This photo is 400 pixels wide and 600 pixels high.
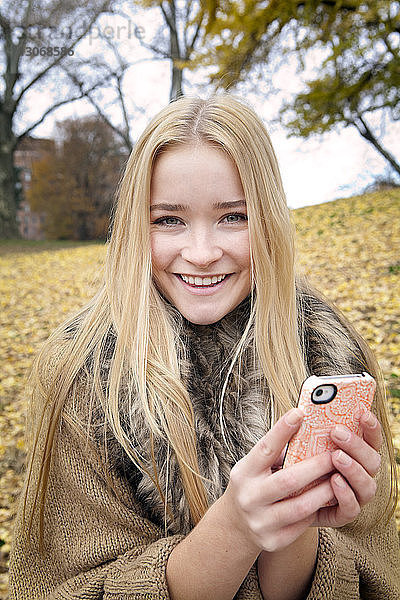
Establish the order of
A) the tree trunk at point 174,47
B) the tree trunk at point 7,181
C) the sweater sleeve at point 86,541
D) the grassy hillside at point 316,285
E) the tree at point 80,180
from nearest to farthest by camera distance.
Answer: the sweater sleeve at point 86,541
the grassy hillside at point 316,285
the tree trunk at point 174,47
the tree trunk at point 7,181
the tree at point 80,180

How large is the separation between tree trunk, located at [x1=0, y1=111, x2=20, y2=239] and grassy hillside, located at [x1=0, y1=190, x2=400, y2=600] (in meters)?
5.92

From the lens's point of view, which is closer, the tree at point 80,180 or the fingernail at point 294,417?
the fingernail at point 294,417

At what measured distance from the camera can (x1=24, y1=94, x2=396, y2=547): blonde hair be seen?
1.43 metres

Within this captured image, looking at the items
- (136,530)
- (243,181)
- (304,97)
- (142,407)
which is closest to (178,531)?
(136,530)

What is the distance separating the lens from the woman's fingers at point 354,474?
104 cm

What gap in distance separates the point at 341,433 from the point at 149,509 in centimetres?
70

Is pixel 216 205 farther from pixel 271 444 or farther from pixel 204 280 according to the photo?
pixel 271 444

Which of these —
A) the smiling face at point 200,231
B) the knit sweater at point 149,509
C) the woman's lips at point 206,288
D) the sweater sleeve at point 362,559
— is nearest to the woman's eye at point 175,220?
the smiling face at point 200,231

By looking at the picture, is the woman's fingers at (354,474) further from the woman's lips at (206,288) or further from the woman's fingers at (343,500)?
the woman's lips at (206,288)

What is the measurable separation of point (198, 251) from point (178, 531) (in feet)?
2.53

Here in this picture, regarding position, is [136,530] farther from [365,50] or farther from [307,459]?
[365,50]

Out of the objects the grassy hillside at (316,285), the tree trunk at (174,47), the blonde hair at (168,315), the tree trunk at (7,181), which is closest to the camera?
the blonde hair at (168,315)

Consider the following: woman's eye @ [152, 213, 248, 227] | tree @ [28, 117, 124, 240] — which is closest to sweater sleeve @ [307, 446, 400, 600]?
woman's eye @ [152, 213, 248, 227]

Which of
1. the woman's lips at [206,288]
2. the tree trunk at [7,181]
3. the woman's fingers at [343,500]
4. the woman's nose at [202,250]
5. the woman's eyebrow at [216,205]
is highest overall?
the tree trunk at [7,181]
